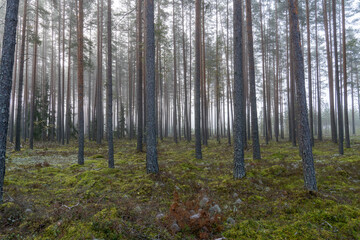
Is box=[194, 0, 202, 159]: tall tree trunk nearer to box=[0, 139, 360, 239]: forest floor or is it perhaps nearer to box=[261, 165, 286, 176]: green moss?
box=[0, 139, 360, 239]: forest floor

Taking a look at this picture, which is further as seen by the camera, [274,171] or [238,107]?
[274,171]

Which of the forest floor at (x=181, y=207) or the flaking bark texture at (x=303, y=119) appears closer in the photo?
the forest floor at (x=181, y=207)

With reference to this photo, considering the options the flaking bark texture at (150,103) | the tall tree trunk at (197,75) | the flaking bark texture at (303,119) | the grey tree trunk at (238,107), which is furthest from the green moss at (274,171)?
the tall tree trunk at (197,75)

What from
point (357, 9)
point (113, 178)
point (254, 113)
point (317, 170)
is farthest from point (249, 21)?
point (357, 9)

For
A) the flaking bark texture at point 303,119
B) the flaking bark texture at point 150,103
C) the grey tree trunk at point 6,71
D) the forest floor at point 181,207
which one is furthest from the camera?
the flaking bark texture at point 150,103

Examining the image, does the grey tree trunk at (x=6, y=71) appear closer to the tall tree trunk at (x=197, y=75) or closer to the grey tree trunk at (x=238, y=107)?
the grey tree trunk at (x=238, y=107)

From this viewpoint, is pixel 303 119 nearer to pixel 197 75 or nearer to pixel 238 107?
pixel 238 107

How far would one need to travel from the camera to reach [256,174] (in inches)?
301

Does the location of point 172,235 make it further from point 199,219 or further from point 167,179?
point 167,179

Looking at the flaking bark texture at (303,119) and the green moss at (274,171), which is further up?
the flaking bark texture at (303,119)

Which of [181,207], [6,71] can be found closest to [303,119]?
[181,207]

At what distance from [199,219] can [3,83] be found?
215 inches

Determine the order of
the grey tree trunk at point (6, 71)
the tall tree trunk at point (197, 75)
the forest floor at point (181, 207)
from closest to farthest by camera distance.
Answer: the forest floor at point (181, 207)
the grey tree trunk at point (6, 71)
the tall tree trunk at point (197, 75)

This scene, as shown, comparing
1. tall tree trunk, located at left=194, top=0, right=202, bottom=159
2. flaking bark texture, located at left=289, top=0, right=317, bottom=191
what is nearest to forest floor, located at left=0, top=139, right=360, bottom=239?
flaking bark texture, located at left=289, top=0, right=317, bottom=191
